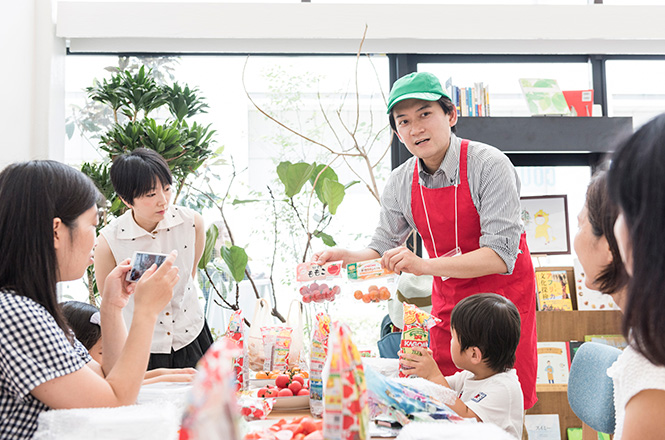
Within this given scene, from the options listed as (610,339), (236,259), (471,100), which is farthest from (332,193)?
(610,339)

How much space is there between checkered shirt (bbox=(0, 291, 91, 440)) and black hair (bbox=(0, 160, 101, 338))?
0.09 m

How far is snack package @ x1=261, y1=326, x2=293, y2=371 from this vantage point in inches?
69.9

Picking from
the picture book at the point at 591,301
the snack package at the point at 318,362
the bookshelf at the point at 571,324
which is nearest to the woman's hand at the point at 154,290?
the snack package at the point at 318,362

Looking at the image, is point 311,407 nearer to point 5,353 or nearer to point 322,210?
point 5,353

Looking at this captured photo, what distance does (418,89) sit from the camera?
195 centimetres

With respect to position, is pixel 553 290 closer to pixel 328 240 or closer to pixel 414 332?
pixel 328 240

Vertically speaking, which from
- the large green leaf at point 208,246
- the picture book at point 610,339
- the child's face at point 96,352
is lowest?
the picture book at point 610,339

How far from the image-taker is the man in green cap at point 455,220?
72.7 inches

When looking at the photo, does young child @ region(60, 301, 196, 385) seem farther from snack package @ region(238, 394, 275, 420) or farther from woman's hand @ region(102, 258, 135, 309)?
snack package @ region(238, 394, 275, 420)

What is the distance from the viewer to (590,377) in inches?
65.1

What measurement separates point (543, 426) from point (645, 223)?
9.20ft

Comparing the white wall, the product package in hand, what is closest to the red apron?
the product package in hand

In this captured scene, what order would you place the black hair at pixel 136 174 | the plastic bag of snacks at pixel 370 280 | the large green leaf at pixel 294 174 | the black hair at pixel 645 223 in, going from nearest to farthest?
the black hair at pixel 645 223 → the plastic bag of snacks at pixel 370 280 → the black hair at pixel 136 174 → the large green leaf at pixel 294 174

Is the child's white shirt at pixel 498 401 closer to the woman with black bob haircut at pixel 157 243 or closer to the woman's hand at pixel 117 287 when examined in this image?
the woman's hand at pixel 117 287
